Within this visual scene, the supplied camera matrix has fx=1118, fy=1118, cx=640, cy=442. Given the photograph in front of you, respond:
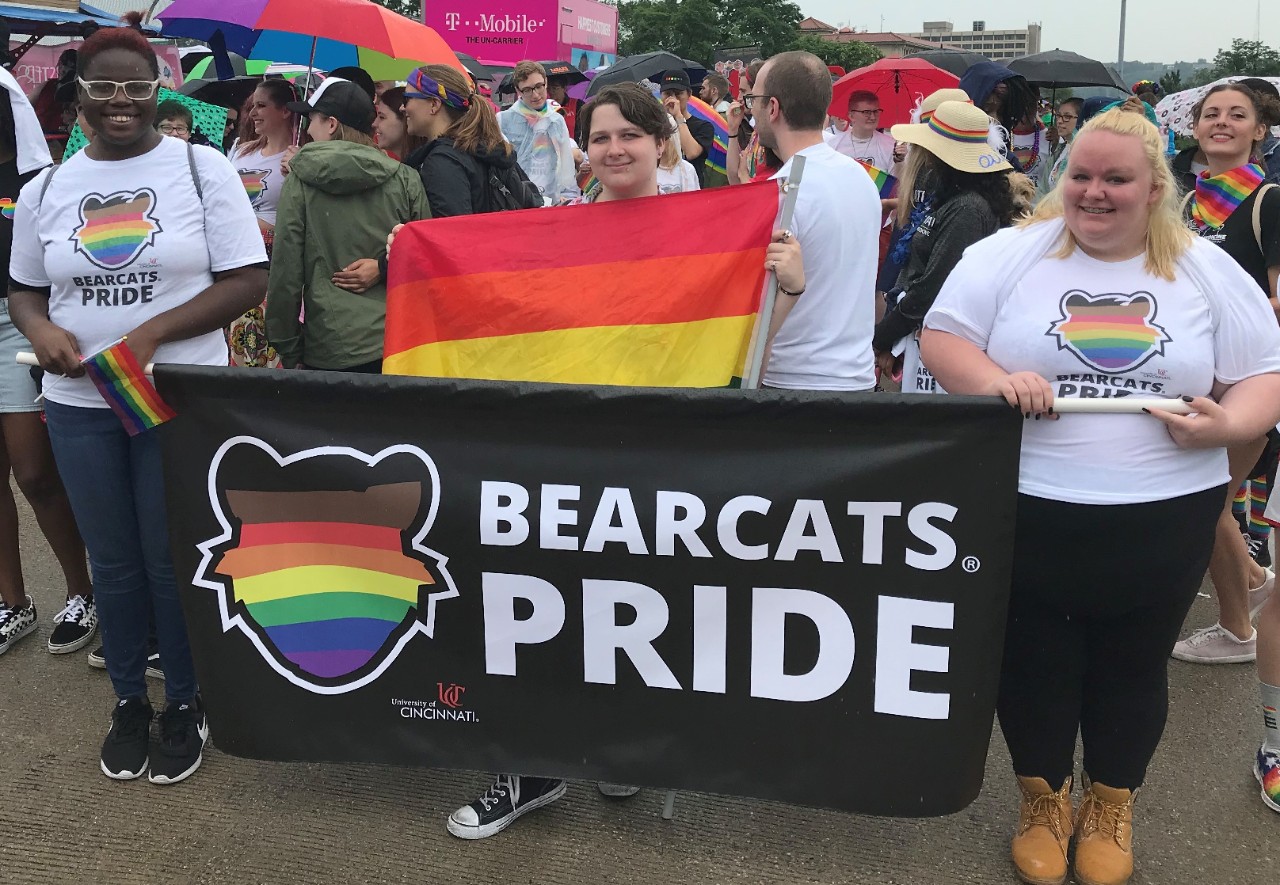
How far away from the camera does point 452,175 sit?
451cm

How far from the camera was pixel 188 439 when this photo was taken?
2770 millimetres

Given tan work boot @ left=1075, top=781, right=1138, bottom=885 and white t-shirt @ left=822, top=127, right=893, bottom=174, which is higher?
white t-shirt @ left=822, top=127, right=893, bottom=174

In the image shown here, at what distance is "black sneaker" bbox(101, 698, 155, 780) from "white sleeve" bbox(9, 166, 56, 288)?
1259 mm

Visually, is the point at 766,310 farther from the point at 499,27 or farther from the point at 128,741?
the point at 499,27

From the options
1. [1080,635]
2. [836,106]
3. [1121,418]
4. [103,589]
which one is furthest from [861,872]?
[836,106]

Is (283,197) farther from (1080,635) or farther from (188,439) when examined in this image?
(1080,635)

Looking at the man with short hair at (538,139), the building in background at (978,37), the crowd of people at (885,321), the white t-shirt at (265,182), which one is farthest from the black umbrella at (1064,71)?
the building in background at (978,37)

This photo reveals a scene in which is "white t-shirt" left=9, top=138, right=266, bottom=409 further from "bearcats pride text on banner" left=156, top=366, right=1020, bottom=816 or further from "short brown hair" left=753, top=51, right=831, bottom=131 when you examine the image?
"short brown hair" left=753, top=51, right=831, bottom=131

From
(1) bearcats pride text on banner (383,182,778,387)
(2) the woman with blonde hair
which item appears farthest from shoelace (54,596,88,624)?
(2) the woman with blonde hair

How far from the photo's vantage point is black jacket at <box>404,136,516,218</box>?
14.7 feet

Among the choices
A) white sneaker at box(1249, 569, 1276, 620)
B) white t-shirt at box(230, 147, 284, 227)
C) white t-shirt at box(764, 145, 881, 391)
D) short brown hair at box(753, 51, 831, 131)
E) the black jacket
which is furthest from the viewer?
white t-shirt at box(230, 147, 284, 227)

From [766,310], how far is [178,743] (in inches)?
83.4

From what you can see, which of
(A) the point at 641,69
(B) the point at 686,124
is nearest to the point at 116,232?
(B) the point at 686,124

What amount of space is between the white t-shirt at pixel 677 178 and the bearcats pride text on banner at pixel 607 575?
217 inches
